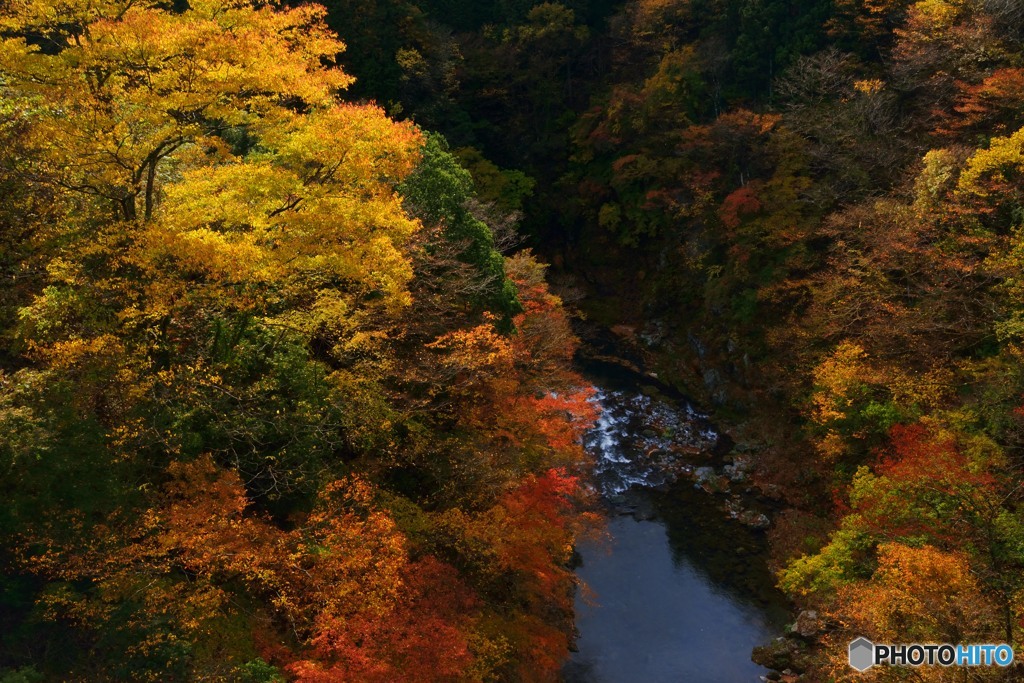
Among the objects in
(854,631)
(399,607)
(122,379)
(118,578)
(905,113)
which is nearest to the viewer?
(118,578)

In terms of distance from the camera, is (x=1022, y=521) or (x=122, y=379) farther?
(x=1022, y=521)

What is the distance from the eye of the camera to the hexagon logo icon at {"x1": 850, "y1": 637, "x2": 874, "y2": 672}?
39.1 ft

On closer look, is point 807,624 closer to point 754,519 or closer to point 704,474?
point 754,519

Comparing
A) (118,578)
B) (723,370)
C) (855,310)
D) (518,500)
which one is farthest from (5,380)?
(723,370)

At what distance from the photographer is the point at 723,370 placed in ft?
99.7

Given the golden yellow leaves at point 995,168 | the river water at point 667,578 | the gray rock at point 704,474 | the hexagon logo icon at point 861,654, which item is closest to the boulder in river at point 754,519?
the river water at point 667,578

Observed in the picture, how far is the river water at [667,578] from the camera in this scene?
17594 millimetres

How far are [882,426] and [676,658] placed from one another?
335 inches

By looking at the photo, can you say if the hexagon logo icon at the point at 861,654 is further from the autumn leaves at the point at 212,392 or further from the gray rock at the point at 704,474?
the gray rock at the point at 704,474

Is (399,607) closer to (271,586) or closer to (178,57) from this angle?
(271,586)

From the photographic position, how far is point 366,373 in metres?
14.5

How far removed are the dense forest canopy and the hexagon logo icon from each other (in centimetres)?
20

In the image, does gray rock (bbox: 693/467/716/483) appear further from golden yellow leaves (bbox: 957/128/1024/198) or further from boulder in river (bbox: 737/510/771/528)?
golden yellow leaves (bbox: 957/128/1024/198)

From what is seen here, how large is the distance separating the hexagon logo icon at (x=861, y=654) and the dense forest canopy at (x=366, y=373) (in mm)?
201
